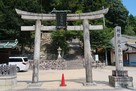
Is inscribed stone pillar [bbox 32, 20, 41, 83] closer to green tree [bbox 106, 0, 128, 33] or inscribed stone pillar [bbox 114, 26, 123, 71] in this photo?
inscribed stone pillar [bbox 114, 26, 123, 71]

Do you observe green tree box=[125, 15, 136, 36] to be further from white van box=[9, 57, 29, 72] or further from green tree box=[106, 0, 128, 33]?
white van box=[9, 57, 29, 72]

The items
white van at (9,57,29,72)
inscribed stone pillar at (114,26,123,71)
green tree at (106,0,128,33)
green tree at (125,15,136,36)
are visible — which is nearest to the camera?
inscribed stone pillar at (114,26,123,71)

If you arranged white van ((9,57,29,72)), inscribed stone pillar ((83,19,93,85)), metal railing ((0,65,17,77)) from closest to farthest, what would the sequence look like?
metal railing ((0,65,17,77))
inscribed stone pillar ((83,19,93,85))
white van ((9,57,29,72))

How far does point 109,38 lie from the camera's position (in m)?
43.6

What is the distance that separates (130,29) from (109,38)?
25.8m

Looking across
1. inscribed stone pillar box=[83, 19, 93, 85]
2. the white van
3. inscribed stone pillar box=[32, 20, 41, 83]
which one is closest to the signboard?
inscribed stone pillar box=[83, 19, 93, 85]

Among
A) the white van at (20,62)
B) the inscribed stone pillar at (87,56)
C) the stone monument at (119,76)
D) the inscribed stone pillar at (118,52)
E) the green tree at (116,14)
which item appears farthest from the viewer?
the green tree at (116,14)

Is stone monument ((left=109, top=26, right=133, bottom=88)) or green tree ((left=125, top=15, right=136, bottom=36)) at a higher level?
green tree ((left=125, top=15, right=136, bottom=36))

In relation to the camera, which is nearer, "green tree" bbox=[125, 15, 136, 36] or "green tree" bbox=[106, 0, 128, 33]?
"green tree" bbox=[106, 0, 128, 33]

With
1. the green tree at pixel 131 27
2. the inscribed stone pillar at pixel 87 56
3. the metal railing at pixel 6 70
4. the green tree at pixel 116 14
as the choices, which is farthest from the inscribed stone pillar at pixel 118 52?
the green tree at pixel 131 27

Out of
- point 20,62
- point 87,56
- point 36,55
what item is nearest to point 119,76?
point 87,56

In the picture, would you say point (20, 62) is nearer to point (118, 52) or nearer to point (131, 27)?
point (118, 52)

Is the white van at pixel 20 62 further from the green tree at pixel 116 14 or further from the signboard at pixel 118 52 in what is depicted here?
the green tree at pixel 116 14

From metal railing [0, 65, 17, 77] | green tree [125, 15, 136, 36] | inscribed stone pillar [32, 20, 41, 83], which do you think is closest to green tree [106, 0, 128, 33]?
green tree [125, 15, 136, 36]
